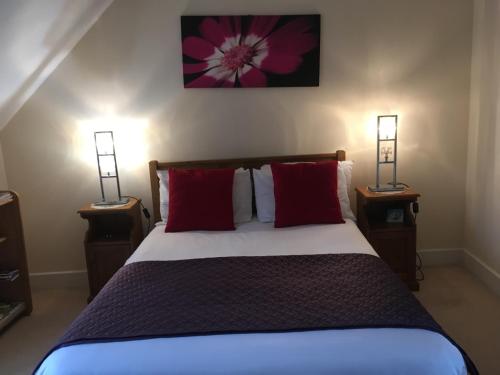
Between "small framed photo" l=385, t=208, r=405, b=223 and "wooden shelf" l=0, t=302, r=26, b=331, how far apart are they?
8.54 ft

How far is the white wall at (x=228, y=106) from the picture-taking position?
123 inches

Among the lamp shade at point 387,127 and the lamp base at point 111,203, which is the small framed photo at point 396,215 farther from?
the lamp base at point 111,203

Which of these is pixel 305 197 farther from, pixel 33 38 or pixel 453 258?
pixel 33 38

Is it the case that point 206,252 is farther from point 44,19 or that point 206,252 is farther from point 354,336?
point 44,19

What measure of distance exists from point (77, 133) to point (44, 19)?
95 centimetres

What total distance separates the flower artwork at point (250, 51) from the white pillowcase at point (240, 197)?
70cm

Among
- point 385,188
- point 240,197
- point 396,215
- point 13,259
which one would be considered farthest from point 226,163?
point 13,259

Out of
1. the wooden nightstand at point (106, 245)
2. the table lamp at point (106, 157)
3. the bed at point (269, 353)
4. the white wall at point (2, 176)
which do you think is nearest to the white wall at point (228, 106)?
the white wall at point (2, 176)

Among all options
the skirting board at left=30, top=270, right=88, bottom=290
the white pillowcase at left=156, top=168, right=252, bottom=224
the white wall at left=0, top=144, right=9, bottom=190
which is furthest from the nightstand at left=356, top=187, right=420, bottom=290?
the white wall at left=0, top=144, right=9, bottom=190

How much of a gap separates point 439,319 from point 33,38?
2.94 metres

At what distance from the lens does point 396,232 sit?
119 inches

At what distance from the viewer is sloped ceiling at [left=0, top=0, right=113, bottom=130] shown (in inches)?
87.7

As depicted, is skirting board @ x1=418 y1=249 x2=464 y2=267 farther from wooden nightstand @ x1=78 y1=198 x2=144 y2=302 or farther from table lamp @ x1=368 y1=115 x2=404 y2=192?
wooden nightstand @ x1=78 y1=198 x2=144 y2=302

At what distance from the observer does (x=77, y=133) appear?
3.21m
